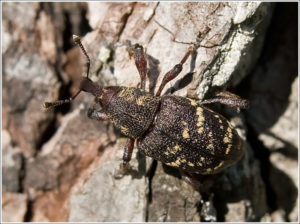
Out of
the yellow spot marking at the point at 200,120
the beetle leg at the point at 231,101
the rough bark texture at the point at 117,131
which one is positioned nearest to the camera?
the yellow spot marking at the point at 200,120

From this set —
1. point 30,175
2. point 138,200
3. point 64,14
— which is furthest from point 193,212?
point 64,14

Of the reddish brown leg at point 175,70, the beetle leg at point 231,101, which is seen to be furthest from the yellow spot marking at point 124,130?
the beetle leg at point 231,101

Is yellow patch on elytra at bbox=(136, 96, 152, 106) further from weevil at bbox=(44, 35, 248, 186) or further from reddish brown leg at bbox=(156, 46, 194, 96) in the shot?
reddish brown leg at bbox=(156, 46, 194, 96)

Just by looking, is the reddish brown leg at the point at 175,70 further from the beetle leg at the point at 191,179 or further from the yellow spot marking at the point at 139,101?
the beetle leg at the point at 191,179

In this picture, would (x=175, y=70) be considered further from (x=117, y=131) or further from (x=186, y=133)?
(x=117, y=131)

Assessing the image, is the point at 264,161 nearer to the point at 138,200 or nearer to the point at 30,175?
the point at 138,200

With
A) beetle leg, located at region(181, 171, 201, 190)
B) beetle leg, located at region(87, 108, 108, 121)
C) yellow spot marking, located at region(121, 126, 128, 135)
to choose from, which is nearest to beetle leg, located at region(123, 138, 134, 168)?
yellow spot marking, located at region(121, 126, 128, 135)
